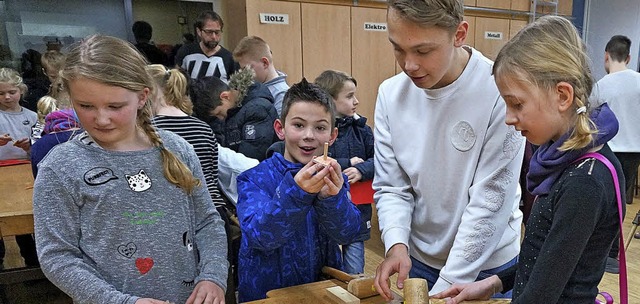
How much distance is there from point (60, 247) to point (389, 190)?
0.91m

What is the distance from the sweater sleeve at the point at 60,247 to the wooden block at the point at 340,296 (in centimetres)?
50

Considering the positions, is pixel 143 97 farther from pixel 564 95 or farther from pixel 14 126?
pixel 14 126

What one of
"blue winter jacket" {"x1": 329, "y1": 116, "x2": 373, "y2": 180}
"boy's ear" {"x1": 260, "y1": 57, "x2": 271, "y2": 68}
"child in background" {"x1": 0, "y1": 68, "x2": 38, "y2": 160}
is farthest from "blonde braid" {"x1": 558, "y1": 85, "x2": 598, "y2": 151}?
"child in background" {"x1": 0, "y1": 68, "x2": 38, "y2": 160}

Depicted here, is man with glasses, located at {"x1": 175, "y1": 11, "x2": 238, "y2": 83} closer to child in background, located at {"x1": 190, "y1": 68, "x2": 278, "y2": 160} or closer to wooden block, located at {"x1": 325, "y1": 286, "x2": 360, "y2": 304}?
child in background, located at {"x1": 190, "y1": 68, "x2": 278, "y2": 160}

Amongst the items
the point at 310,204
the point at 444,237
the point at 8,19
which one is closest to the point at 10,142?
the point at 8,19

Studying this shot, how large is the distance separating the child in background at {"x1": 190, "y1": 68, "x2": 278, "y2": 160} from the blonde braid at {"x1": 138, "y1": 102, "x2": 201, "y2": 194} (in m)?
1.61

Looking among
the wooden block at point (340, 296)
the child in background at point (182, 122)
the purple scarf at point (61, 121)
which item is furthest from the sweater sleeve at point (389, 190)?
the purple scarf at point (61, 121)

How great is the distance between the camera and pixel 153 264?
1255mm

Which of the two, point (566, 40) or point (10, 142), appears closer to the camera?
point (566, 40)

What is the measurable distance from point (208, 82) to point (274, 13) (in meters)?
2.47

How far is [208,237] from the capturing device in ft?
4.57

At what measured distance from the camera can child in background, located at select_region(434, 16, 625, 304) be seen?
0.89 meters

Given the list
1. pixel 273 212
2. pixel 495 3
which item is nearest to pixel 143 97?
pixel 273 212

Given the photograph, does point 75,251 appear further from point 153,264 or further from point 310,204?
point 310,204
